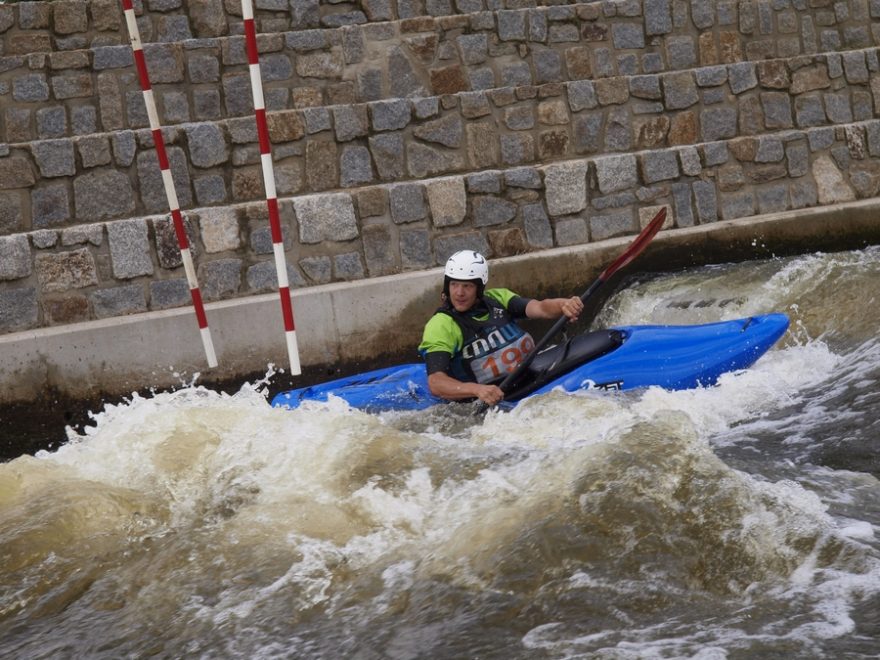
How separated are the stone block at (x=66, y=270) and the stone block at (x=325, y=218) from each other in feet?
4.03

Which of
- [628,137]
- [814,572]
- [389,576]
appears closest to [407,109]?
[628,137]

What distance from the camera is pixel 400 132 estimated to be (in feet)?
24.0

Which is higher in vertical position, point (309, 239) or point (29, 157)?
point (29, 157)

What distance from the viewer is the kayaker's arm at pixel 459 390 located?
18.6 ft

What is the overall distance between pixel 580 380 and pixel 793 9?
4142 millimetres

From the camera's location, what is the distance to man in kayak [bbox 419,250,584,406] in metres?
5.86

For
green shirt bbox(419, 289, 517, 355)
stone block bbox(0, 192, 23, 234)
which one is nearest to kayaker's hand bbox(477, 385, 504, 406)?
green shirt bbox(419, 289, 517, 355)

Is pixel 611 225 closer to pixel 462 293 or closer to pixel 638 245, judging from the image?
pixel 638 245

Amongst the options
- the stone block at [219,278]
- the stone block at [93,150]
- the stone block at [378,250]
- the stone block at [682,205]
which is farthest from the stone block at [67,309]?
the stone block at [682,205]

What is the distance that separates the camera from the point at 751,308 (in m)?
7.01

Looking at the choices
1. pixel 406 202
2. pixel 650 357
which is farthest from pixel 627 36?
pixel 650 357

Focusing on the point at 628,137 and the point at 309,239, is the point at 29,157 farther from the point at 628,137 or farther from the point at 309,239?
the point at 628,137

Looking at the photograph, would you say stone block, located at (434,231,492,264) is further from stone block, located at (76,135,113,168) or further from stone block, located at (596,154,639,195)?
stone block, located at (76,135,113,168)

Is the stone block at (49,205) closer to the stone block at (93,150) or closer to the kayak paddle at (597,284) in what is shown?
the stone block at (93,150)
